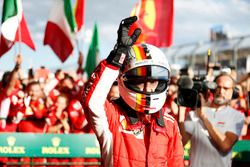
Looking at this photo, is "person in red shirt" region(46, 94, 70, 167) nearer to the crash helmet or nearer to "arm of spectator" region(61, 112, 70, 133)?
"arm of spectator" region(61, 112, 70, 133)

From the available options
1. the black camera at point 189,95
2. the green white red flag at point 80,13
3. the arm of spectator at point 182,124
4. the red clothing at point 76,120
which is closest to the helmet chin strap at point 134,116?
the black camera at point 189,95

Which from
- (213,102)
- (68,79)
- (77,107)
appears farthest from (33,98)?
(213,102)

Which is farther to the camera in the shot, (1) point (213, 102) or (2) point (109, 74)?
(1) point (213, 102)

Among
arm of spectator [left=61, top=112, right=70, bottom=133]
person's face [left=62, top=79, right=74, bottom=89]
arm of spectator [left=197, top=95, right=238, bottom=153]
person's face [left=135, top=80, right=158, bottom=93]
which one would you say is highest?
person's face [left=135, top=80, right=158, bottom=93]

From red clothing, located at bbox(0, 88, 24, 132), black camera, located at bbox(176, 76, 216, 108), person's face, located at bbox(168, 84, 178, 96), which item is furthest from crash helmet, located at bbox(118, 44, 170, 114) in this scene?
person's face, located at bbox(168, 84, 178, 96)

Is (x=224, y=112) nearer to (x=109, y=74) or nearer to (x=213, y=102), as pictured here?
(x=213, y=102)

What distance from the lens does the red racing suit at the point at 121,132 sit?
142 inches

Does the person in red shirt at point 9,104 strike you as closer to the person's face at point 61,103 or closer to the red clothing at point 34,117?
the red clothing at point 34,117

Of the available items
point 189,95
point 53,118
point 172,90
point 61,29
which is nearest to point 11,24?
point 53,118

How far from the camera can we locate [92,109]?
142 inches

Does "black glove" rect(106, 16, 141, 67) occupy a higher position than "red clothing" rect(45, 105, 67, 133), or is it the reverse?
"black glove" rect(106, 16, 141, 67)

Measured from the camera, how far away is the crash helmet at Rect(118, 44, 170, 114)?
147 inches

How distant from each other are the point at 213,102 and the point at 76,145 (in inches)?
116

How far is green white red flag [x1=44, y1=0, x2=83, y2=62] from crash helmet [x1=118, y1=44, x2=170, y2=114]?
7.37 metres
